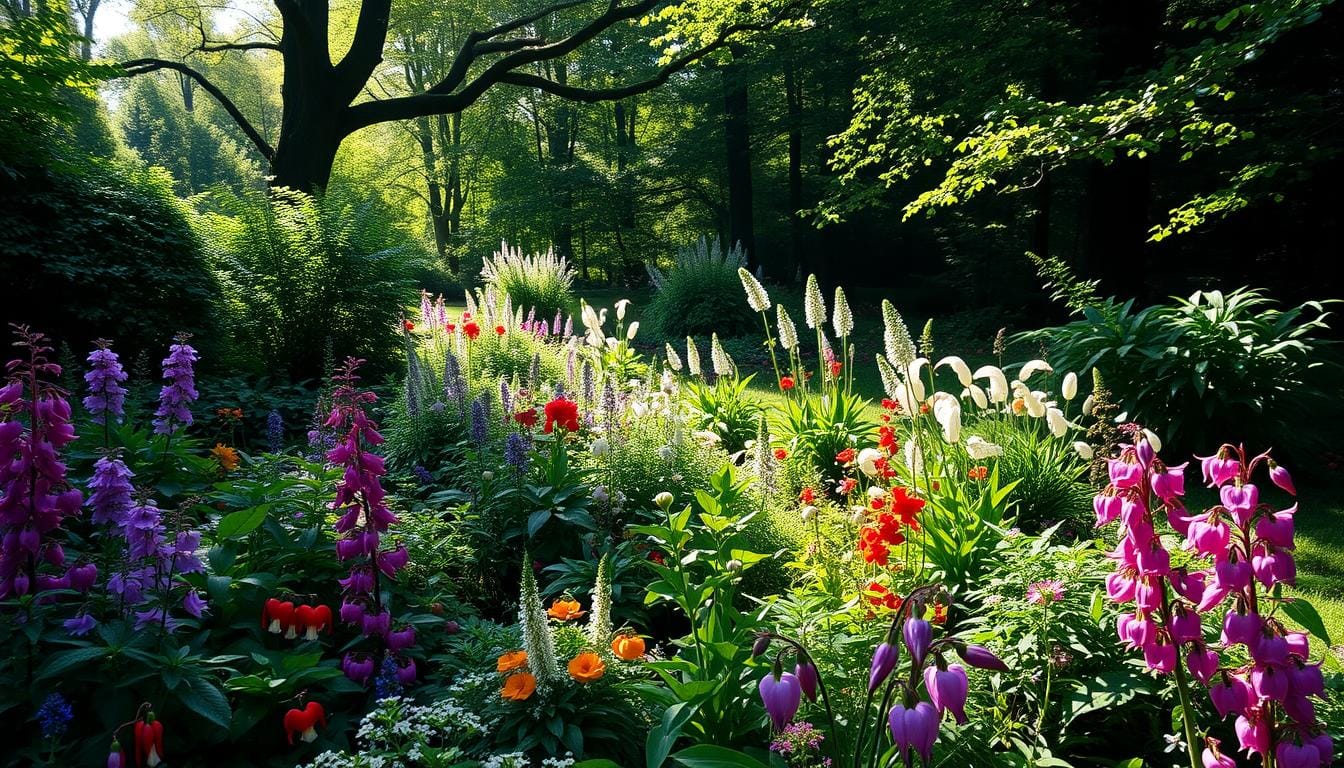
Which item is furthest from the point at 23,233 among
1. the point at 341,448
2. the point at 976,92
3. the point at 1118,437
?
the point at 976,92

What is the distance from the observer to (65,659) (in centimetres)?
218

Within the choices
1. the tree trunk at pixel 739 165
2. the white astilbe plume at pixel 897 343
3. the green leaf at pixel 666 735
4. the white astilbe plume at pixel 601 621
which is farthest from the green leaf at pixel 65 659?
the tree trunk at pixel 739 165

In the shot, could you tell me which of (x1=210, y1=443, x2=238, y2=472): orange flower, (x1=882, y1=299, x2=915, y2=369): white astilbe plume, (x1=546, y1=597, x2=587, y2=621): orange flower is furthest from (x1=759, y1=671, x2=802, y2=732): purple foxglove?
(x1=210, y1=443, x2=238, y2=472): orange flower

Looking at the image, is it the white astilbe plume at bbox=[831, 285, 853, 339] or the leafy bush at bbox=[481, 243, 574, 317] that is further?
the leafy bush at bbox=[481, 243, 574, 317]

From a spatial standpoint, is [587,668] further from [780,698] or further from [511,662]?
[780,698]

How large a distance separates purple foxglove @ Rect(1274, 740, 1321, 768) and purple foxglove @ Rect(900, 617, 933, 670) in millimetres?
912

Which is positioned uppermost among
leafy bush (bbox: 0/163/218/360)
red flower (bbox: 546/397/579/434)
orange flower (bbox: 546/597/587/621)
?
leafy bush (bbox: 0/163/218/360)

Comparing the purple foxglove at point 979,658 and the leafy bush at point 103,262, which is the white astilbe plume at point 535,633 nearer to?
the purple foxglove at point 979,658

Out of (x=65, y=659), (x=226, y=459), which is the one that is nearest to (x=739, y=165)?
(x=226, y=459)

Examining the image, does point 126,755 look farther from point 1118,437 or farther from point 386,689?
point 1118,437

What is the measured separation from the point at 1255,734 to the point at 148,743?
2.56 m

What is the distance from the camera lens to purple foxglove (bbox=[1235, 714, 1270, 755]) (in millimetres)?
1662

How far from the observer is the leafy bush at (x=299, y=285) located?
320 inches

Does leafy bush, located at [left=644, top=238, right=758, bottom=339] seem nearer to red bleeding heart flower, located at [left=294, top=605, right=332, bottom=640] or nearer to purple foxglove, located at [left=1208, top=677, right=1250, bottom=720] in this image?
red bleeding heart flower, located at [left=294, top=605, right=332, bottom=640]
